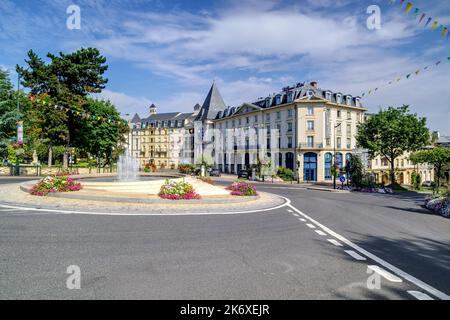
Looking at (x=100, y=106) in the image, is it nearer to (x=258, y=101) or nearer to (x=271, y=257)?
(x=258, y=101)

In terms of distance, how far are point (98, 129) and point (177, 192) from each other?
36300mm

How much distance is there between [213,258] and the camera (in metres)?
6.28

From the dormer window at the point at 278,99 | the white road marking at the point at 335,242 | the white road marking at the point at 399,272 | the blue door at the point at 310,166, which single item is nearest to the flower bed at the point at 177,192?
the white road marking at the point at 399,272

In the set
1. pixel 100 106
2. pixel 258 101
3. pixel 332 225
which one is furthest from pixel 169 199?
pixel 258 101

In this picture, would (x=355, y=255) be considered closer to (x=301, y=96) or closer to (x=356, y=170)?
(x=356, y=170)

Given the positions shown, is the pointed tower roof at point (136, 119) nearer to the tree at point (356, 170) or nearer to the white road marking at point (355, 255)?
the tree at point (356, 170)

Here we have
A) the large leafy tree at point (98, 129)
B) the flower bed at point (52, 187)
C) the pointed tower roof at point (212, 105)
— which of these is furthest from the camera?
the pointed tower roof at point (212, 105)

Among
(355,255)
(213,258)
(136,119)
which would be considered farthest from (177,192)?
(136,119)

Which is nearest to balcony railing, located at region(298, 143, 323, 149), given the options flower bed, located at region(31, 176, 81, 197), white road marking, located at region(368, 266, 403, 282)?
flower bed, located at region(31, 176, 81, 197)

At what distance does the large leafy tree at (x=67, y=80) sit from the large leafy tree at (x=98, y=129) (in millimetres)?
1507

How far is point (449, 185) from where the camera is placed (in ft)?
56.7

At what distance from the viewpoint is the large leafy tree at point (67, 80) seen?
1438 inches

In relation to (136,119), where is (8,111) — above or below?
below
